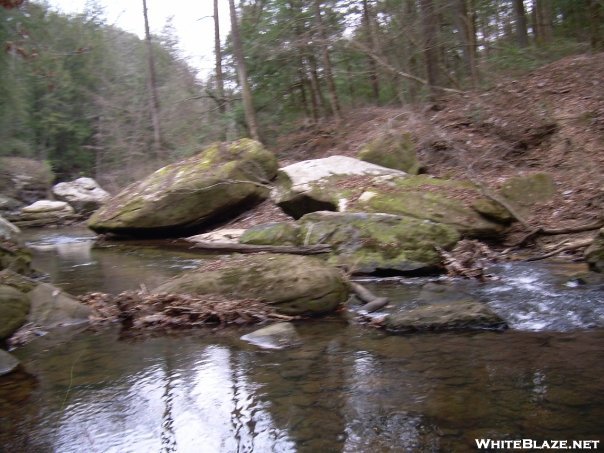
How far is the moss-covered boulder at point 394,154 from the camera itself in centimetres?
1458

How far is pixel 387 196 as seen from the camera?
1176 cm

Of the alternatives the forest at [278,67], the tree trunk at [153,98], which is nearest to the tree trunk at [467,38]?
the forest at [278,67]

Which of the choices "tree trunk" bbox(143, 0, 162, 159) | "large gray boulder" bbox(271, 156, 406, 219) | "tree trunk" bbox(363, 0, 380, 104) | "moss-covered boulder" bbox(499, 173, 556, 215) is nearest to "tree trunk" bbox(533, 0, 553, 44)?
"tree trunk" bbox(363, 0, 380, 104)

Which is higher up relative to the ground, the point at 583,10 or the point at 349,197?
the point at 583,10

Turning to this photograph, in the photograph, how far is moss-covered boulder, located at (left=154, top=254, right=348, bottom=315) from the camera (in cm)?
696

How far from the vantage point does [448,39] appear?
17.5 meters

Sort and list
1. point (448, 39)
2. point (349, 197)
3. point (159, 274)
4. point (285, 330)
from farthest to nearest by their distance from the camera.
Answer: point (448, 39)
point (349, 197)
point (159, 274)
point (285, 330)

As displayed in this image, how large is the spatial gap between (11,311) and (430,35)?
14.0 metres

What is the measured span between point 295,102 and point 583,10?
10.8 m

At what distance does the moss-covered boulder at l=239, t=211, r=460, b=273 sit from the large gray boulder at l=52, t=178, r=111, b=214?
18.5 meters

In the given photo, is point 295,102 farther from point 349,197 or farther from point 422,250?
point 422,250

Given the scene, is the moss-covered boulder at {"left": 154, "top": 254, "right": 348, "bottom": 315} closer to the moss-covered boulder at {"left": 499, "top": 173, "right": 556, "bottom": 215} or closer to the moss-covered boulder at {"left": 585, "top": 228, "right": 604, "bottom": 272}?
the moss-covered boulder at {"left": 585, "top": 228, "right": 604, "bottom": 272}

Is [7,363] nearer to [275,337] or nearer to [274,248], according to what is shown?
[275,337]

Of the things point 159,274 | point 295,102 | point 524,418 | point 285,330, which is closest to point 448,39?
point 295,102
